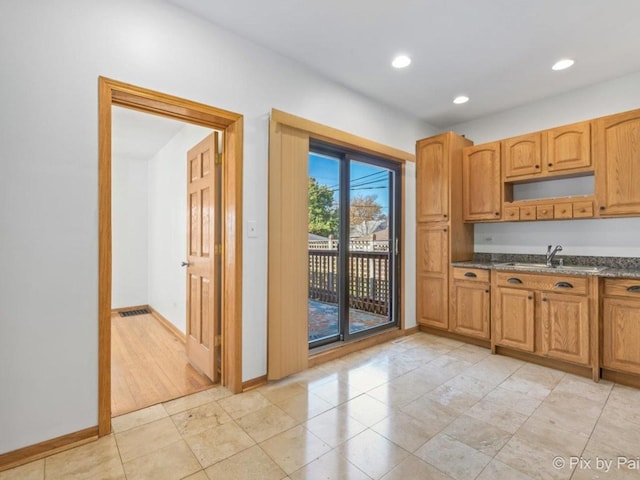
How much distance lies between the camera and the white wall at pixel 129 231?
17.1ft

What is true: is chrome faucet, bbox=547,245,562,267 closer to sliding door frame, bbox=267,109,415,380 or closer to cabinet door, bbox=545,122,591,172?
cabinet door, bbox=545,122,591,172

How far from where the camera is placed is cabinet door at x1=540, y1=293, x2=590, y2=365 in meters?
2.73

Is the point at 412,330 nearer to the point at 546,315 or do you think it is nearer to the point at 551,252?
the point at 546,315

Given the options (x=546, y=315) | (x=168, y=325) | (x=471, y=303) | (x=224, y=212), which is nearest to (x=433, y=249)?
(x=471, y=303)

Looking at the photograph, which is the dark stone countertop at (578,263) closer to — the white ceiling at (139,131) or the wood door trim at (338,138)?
the wood door trim at (338,138)

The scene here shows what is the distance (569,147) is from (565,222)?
799 millimetres

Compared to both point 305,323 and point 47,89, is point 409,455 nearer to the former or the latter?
point 305,323

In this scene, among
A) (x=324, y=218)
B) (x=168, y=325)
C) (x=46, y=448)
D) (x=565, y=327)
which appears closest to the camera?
(x=46, y=448)

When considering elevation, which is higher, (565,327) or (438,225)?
(438,225)

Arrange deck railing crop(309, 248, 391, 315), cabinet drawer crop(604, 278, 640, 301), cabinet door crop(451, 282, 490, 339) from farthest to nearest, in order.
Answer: deck railing crop(309, 248, 391, 315) < cabinet door crop(451, 282, 490, 339) < cabinet drawer crop(604, 278, 640, 301)

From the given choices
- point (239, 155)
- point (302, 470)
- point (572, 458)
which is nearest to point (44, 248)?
point (239, 155)

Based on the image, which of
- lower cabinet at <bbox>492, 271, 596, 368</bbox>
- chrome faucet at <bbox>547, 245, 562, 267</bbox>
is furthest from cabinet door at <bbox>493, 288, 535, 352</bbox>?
chrome faucet at <bbox>547, 245, 562, 267</bbox>

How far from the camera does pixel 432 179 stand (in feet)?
12.8

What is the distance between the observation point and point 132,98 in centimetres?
202
